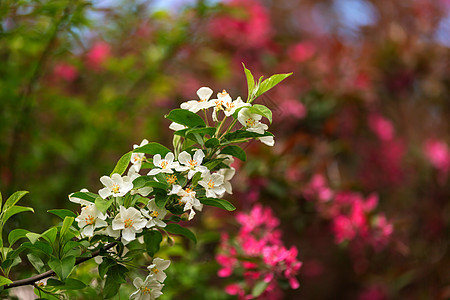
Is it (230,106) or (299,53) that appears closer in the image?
(230,106)

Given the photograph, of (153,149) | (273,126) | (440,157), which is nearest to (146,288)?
(153,149)

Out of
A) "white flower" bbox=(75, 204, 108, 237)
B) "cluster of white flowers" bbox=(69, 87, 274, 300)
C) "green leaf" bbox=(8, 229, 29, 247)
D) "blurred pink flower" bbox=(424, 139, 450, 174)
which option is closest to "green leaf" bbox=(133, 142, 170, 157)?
"cluster of white flowers" bbox=(69, 87, 274, 300)

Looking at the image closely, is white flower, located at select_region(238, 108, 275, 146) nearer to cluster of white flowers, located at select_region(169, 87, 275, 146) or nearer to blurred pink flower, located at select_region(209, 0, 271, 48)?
cluster of white flowers, located at select_region(169, 87, 275, 146)

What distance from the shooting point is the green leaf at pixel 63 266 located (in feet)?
1.70

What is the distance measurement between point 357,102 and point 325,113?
0.55 feet

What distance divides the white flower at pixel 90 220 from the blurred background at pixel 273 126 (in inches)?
16.4

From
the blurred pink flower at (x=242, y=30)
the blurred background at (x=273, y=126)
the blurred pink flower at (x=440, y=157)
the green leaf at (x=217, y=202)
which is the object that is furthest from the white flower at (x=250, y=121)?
the blurred pink flower at (x=440, y=157)

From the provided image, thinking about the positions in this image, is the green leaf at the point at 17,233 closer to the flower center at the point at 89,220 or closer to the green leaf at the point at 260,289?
the flower center at the point at 89,220

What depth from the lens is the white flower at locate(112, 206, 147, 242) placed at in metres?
0.53

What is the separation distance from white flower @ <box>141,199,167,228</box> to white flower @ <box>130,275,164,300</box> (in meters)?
0.09

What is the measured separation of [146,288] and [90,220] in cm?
14

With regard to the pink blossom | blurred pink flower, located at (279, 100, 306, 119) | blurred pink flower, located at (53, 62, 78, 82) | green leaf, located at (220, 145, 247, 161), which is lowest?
the pink blossom

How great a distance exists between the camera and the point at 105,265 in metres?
0.57

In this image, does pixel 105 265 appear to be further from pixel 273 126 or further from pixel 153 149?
pixel 273 126
